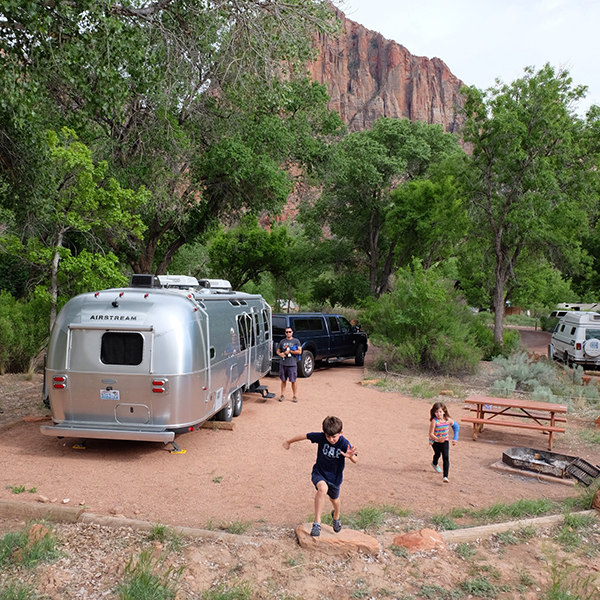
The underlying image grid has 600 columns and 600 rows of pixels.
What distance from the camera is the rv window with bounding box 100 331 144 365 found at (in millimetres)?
7840

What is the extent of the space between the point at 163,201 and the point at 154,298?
11340 millimetres

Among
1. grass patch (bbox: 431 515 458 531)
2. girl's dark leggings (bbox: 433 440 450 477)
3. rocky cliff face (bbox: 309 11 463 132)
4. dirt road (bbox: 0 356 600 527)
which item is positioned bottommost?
dirt road (bbox: 0 356 600 527)

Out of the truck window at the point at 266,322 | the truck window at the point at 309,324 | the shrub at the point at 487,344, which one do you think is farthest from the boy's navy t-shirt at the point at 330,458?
the shrub at the point at 487,344

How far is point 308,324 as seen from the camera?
55.2 feet

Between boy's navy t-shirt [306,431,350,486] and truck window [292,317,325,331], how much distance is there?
10560mm

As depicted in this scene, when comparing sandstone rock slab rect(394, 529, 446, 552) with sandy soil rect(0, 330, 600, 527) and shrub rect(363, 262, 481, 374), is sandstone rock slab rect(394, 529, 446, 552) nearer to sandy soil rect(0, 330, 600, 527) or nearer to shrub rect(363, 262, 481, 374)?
sandy soil rect(0, 330, 600, 527)

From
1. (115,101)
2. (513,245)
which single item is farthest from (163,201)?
(513,245)

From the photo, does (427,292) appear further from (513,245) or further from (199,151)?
(199,151)

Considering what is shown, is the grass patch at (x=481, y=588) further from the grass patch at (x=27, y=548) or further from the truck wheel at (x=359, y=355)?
the truck wheel at (x=359, y=355)

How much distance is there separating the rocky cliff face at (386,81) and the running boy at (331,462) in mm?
156494

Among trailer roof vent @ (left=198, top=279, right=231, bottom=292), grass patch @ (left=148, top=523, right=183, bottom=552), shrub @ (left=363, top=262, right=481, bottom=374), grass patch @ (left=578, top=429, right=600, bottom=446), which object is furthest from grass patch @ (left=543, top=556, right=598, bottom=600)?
shrub @ (left=363, top=262, right=481, bottom=374)

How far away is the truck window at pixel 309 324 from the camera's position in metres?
16.4

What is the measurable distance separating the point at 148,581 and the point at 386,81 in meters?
Result: 173

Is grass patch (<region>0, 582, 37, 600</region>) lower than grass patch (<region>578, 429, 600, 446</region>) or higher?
lower
